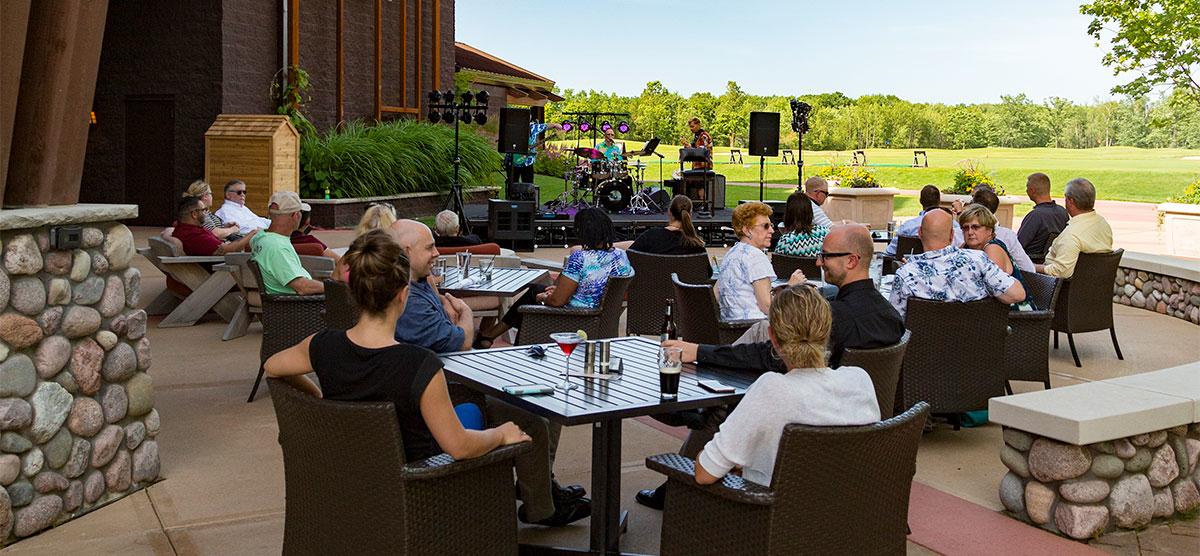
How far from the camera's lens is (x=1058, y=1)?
5022 cm

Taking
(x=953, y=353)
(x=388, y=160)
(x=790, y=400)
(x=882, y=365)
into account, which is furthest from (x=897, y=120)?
(x=790, y=400)

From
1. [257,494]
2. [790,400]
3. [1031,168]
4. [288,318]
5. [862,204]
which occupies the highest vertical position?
[1031,168]

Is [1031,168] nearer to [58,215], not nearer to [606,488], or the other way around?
[606,488]

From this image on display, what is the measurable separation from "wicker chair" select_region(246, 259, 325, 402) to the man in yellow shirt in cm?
463

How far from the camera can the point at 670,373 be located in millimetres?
3004

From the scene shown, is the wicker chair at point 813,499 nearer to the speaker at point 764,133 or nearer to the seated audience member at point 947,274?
the seated audience member at point 947,274

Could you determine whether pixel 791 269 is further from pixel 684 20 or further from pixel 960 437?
pixel 684 20

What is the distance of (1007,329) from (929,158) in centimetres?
4145

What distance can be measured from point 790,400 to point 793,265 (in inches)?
171

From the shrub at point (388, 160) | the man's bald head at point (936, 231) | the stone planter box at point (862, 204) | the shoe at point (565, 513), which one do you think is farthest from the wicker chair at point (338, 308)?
the stone planter box at point (862, 204)

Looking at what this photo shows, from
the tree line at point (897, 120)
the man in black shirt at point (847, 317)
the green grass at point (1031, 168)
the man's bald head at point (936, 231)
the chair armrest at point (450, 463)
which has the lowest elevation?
the chair armrest at point (450, 463)

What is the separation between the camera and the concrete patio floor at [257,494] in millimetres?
3582

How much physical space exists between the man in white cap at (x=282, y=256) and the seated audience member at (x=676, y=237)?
216cm

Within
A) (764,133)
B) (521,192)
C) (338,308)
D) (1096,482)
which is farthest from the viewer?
(764,133)
